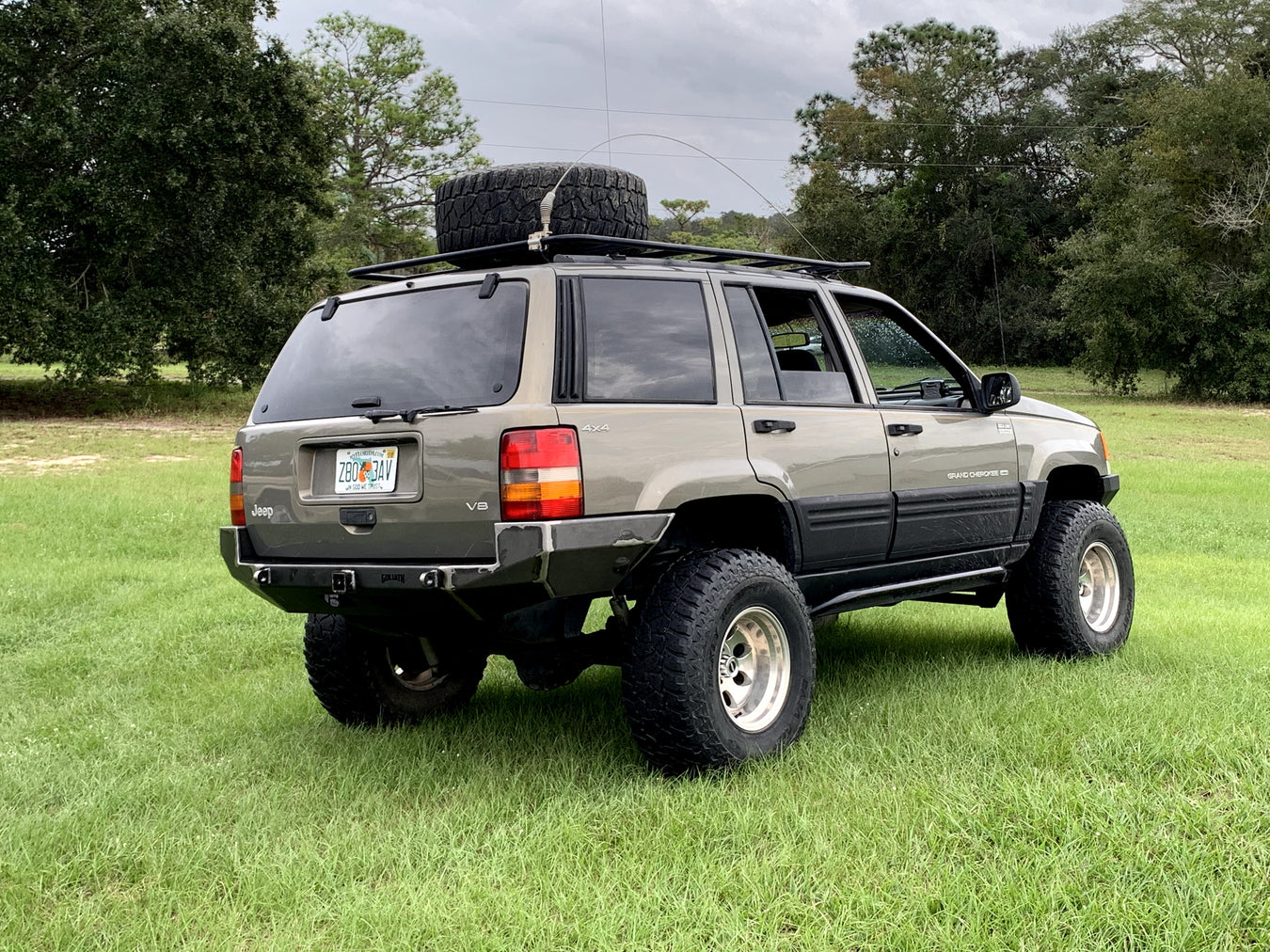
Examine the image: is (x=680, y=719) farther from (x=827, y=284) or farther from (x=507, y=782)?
(x=827, y=284)

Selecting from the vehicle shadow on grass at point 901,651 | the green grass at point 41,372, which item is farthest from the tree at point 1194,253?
the vehicle shadow on grass at point 901,651

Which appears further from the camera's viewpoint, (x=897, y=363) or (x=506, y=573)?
(x=897, y=363)

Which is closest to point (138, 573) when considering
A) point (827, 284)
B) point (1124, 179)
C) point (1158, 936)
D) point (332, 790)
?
point (332, 790)

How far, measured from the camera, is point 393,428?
4.05m

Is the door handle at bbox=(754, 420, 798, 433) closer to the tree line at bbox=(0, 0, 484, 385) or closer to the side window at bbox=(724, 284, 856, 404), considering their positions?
the side window at bbox=(724, 284, 856, 404)

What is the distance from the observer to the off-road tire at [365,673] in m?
5.01

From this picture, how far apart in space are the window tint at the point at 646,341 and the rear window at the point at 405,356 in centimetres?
29

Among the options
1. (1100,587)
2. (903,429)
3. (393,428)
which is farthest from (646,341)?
(1100,587)

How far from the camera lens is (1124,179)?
37.9 metres

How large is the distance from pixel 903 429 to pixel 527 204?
1902mm

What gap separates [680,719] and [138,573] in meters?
6.51

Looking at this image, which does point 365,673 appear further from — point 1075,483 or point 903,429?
point 1075,483

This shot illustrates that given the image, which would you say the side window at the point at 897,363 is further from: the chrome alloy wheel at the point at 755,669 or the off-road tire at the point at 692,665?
the off-road tire at the point at 692,665

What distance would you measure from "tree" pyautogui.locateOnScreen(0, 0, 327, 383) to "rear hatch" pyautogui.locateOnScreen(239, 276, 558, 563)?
2152 centimetres
